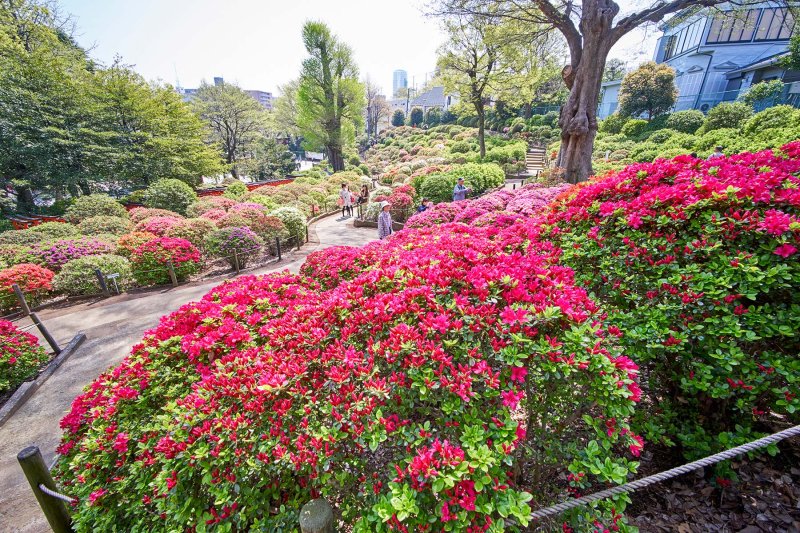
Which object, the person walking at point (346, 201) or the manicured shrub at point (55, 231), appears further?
the person walking at point (346, 201)

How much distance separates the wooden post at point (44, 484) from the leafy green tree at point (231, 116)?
100ft

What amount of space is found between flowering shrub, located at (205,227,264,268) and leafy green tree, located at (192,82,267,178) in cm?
2269

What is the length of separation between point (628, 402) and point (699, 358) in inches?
44.9

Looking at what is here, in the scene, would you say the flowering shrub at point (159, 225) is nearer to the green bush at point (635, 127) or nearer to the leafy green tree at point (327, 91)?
the leafy green tree at point (327, 91)

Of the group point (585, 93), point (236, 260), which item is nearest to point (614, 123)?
point (585, 93)

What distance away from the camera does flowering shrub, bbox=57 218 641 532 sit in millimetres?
1526

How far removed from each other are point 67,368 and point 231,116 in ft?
106

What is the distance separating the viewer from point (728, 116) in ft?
61.5

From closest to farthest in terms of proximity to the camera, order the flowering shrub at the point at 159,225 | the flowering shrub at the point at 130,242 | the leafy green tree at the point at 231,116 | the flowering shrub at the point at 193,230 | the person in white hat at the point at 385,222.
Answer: the person in white hat at the point at 385,222
the flowering shrub at the point at 130,242
the flowering shrub at the point at 193,230
the flowering shrub at the point at 159,225
the leafy green tree at the point at 231,116

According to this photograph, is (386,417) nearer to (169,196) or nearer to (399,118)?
(169,196)

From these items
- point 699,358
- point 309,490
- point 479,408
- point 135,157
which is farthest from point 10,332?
point 135,157

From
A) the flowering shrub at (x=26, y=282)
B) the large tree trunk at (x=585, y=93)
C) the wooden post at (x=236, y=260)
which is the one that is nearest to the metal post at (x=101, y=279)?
the flowering shrub at (x=26, y=282)

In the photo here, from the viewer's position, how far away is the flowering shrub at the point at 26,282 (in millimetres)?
6910

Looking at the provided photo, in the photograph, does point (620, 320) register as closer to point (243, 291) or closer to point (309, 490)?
point (309, 490)
